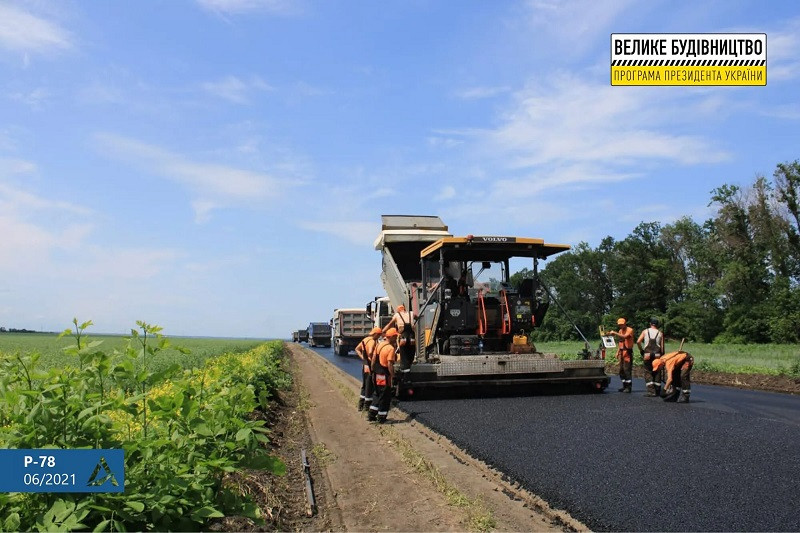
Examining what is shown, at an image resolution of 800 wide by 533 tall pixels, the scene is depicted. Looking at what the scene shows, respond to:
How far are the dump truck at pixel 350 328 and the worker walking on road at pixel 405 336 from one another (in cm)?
2461

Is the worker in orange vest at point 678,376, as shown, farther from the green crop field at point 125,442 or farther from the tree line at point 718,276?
the tree line at point 718,276

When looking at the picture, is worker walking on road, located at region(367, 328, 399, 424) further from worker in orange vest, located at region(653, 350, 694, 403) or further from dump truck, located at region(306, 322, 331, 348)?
dump truck, located at region(306, 322, 331, 348)

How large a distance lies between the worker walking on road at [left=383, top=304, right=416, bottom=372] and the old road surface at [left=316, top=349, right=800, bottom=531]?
837mm

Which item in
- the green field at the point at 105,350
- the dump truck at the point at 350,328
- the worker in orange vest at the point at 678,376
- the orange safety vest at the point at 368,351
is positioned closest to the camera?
the green field at the point at 105,350

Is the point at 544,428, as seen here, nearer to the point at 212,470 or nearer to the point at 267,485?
the point at 267,485

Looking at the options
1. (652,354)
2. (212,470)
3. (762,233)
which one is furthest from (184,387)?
(762,233)

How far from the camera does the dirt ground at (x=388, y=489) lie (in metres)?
5.09

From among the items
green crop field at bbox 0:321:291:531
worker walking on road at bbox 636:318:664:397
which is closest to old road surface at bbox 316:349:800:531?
worker walking on road at bbox 636:318:664:397

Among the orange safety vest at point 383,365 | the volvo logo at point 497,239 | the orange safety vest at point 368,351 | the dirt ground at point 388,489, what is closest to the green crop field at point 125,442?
the dirt ground at point 388,489

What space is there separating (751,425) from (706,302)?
48445mm

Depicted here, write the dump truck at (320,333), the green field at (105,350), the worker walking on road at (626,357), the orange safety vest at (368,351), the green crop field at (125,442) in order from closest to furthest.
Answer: the green crop field at (125,442)
the green field at (105,350)
the orange safety vest at (368,351)
the worker walking on road at (626,357)
the dump truck at (320,333)

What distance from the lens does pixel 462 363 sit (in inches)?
481

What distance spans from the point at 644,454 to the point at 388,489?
8.79 feet

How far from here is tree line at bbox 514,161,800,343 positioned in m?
47.3
